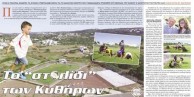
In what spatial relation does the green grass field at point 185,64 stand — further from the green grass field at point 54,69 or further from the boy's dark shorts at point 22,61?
the boy's dark shorts at point 22,61

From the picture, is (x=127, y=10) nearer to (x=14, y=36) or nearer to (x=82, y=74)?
(x=82, y=74)

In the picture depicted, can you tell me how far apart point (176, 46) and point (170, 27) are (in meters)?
0.07

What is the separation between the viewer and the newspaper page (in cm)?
149

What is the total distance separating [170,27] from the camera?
150 centimetres

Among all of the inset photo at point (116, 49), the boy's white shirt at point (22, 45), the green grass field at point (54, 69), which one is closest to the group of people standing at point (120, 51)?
the inset photo at point (116, 49)

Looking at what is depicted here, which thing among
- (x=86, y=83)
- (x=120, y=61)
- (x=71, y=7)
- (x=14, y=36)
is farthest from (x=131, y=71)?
(x=14, y=36)

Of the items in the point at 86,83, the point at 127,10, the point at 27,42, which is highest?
the point at 127,10

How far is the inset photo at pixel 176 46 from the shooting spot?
4.90 ft

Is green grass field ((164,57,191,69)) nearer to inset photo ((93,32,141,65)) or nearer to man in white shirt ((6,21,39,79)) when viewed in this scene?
inset photo ((93,32,141,65))

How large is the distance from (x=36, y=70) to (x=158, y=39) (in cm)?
41

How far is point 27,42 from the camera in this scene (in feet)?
4.91

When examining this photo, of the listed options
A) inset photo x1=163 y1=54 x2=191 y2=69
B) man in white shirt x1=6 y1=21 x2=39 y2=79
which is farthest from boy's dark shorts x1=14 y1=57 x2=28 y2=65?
inset photo x1=163 y1=54 x2=191 y2=69

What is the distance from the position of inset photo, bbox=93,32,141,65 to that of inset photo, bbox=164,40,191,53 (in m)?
A: 0.09

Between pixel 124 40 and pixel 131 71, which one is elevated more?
pixel 124 40
